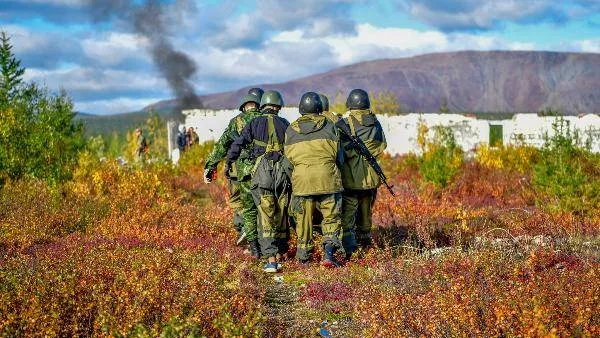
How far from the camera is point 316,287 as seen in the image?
683 cm

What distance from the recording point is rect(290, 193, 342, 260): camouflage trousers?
25.8 feet

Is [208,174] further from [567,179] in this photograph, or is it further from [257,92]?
[567,179]

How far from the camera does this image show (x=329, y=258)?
25.8 feet

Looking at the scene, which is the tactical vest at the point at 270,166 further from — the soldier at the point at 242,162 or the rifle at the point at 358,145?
the rifle at the point at 358,145

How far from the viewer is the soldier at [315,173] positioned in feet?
25.3

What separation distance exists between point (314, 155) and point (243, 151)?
112 cm

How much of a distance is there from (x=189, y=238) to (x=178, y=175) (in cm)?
815

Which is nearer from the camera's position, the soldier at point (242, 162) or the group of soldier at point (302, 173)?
the group of soldier at point (302, 173)

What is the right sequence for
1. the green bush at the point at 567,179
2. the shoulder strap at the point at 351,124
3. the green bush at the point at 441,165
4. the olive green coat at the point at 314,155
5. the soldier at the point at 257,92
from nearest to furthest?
the olive green coat at the point at 314,155
the shoulder strap at the point at 351,124
the soldier at the point at 257,92
the green bush at the point at 567,179
the green bush at the point at 441,165

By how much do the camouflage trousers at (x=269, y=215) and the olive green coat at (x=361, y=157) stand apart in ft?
2.63

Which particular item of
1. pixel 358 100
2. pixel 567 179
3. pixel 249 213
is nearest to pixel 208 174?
pixel 249 213

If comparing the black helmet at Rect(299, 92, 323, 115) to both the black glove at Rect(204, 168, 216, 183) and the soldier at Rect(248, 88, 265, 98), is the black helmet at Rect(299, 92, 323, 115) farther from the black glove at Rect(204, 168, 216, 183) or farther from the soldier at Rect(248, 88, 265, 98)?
the black glove at Rect(204, 168, 216, 183)

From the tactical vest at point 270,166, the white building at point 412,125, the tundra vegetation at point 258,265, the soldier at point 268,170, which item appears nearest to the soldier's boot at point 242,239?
the tundra vegetation at point 258,265

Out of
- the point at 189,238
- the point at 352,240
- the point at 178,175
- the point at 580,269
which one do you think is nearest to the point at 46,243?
the point at 189,238
